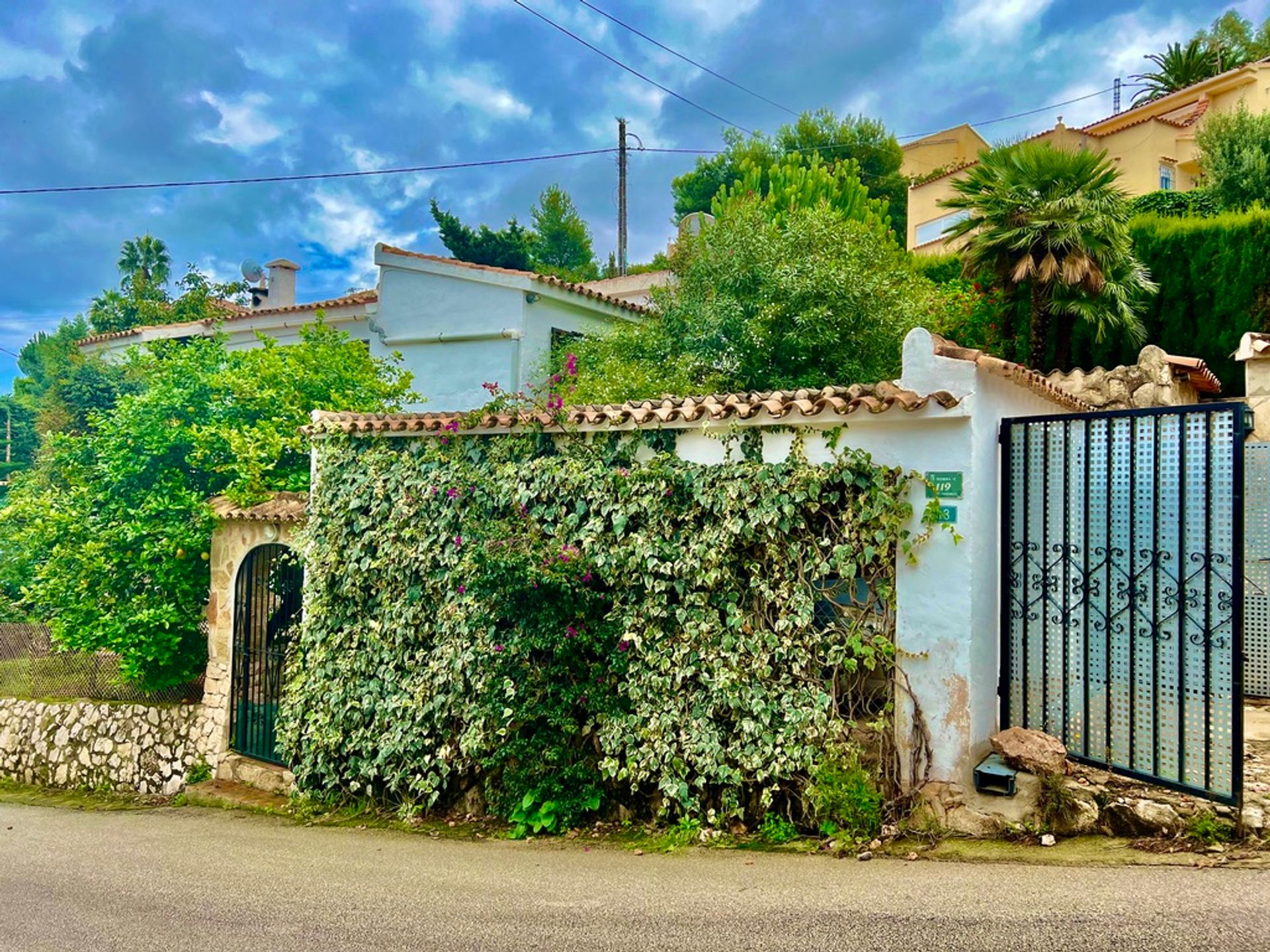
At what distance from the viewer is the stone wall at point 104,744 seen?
10539 mm

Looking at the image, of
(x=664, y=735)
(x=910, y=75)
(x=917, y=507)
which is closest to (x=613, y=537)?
(x=664, y=735)

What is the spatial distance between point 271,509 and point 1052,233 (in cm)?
1207

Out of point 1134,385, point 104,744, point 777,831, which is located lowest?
point 104,744

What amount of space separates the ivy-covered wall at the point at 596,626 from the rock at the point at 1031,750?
31.0 inches

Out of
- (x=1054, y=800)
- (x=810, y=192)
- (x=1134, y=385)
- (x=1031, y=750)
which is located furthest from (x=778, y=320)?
(x=810, y=192)

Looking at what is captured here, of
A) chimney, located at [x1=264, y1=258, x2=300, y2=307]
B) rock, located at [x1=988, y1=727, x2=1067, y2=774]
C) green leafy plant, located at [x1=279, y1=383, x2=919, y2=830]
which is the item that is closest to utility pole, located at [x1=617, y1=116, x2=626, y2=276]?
chimney, located at [x1=264, y1=258, x2=300, y2=307]

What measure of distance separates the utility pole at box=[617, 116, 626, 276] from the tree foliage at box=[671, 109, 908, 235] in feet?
17.3

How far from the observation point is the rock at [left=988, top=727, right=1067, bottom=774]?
551cm

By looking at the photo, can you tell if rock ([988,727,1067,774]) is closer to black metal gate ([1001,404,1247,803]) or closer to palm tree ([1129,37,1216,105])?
black metal gate ([1001,404,1247,803])

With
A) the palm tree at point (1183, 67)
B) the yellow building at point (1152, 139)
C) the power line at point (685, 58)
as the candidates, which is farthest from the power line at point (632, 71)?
the palm tree at point (1183, 67)

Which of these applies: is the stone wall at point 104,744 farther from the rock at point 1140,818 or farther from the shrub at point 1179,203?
the shrub at point 1179,203

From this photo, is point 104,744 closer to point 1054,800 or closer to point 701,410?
point 701,410

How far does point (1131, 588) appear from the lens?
544 centimetres

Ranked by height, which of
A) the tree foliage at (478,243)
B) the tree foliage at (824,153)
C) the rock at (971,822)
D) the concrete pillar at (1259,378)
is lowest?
the rock at (971,822)
